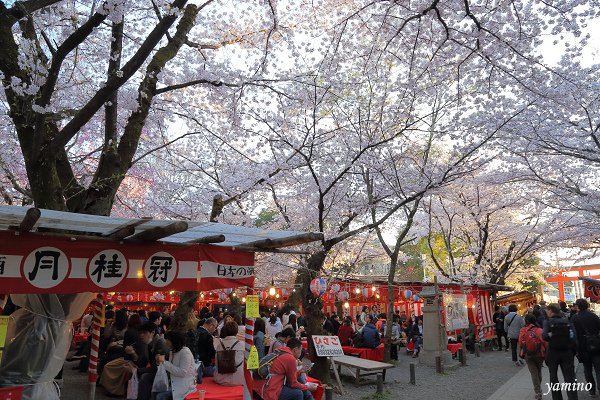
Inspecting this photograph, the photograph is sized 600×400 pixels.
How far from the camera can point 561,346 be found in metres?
7.43

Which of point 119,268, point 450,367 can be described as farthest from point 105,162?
point 450,367

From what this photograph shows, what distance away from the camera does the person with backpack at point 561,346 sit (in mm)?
7391

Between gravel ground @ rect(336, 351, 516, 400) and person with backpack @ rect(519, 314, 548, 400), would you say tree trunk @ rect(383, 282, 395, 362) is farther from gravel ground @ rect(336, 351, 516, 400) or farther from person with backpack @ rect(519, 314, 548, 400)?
person with backpack @ rect(519, 314, 548, 400)

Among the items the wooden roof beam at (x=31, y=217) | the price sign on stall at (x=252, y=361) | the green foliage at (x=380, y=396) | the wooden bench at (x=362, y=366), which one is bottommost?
the green foliage at (x=380, y=396)

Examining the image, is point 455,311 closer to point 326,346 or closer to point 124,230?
point 326,346

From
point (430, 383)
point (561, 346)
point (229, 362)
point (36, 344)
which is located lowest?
point (430, 383)

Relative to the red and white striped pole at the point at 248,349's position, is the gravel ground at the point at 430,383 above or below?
below

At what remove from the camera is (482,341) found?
19.3 m

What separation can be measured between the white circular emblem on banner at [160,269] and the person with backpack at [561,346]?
246 inches

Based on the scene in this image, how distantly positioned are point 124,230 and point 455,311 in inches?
560

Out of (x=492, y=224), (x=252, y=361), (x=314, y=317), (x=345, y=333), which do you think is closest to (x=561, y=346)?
(x=314, y=317)

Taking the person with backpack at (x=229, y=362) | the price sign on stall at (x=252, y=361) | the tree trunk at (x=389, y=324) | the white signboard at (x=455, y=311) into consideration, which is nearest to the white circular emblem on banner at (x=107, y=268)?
the price sign on stall at (x=252, y=361)

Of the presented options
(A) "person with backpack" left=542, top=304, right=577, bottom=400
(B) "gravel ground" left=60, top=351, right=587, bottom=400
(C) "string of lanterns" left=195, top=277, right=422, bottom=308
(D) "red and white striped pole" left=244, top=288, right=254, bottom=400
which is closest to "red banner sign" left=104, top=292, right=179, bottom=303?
(C) "string of lanterns" left=195, top=277, right=422, bottom=308

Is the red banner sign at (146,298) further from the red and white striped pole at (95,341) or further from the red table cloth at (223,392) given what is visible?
the red table cloth at (223,392)
